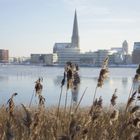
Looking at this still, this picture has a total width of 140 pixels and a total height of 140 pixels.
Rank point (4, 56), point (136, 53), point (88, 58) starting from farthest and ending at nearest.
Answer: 1. point (4, 56)
2. point (88, 58)
3. point (136, 53)

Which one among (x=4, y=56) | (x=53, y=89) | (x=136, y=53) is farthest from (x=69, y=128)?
(x=4, y=56)

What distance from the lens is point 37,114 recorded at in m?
2.53

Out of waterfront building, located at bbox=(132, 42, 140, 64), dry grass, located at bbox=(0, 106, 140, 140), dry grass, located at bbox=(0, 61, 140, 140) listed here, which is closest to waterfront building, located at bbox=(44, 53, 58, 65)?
waterfront building, located at bbox=(132, 42, 140, 64)

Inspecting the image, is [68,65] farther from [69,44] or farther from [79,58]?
[69,44]

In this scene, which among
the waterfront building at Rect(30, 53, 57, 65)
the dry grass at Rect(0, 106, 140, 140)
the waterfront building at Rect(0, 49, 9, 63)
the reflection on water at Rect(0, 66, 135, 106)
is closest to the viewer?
the dry grass at Rect(0, 106, 140, 140)

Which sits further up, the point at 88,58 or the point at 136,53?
the point at 136,53

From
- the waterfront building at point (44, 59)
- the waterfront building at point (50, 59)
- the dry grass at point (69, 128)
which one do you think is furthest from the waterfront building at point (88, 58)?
the dry grass at point (69, 128)

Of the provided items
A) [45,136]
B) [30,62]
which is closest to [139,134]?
[45,136]

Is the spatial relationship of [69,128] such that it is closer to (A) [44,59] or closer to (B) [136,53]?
(B) [136,53]

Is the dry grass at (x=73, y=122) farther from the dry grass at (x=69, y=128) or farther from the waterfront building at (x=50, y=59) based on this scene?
the waterfront building at (x=50, y=59)

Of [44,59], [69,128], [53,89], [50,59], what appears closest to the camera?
[69,128]

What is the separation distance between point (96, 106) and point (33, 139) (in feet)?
2.64

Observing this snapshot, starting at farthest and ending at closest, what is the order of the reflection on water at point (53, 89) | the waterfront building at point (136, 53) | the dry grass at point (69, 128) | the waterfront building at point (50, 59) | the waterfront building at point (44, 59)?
the waterfront building at point (44, 59) → the waterfront building at point (50, 59) → the waterfront building at point (136, 53) → the reflection on water at point (53, 89) → the dry grass at point (69, 128)

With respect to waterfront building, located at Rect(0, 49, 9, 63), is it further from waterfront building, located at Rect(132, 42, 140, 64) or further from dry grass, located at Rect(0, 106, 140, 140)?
dry grass, located at Rect(0, 106, 140, 140)
